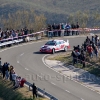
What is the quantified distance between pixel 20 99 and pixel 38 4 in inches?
4140

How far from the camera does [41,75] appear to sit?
36.6 meters

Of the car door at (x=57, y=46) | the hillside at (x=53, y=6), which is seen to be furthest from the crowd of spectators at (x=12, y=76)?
the hillside at (x=53, y=6)

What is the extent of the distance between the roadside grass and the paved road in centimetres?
150

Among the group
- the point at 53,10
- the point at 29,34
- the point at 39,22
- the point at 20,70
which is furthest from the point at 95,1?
the point at 20,70

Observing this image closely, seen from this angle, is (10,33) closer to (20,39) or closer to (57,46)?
(20,39)

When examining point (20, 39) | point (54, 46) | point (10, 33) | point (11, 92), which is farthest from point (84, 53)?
point (20, 39)

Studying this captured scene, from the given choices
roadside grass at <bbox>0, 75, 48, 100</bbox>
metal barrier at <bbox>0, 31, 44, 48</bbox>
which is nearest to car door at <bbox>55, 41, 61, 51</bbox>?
metal barrier at <bbox>0, 31, 44, 48</bbox>

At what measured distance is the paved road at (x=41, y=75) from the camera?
31.2 m

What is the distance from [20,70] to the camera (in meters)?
38.1

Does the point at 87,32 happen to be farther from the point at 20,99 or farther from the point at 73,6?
the point at 73,6

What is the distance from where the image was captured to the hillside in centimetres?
11919

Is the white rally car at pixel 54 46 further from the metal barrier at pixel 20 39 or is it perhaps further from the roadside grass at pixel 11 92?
the roadside grass at pixel 11 92

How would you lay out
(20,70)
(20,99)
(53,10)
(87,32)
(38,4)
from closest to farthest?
(20,99)
(20,70)
(87,32)
(53,10)
(38,4)

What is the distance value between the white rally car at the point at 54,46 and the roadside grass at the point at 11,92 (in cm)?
1066
